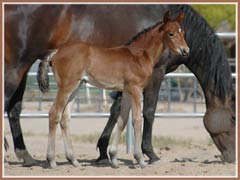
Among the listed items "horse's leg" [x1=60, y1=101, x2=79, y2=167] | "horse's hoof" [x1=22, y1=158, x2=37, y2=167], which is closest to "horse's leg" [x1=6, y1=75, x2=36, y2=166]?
"horse's hoof" [x1=22, y1=158, x2=37, y2=167]

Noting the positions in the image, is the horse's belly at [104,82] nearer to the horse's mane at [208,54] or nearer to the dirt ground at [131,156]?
the dirt ground at [131,156]

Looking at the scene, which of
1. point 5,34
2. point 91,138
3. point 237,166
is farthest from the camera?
point 91,138

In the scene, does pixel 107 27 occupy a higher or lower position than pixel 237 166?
higher

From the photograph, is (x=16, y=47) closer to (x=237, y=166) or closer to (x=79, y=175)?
(x=79, y=175)

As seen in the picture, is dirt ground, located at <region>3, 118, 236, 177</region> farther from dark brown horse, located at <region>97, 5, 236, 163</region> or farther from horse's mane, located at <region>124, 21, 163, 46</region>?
horse's mane, located at <region>124, 21, 163, 46</region>

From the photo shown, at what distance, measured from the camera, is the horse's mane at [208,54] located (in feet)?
23.3

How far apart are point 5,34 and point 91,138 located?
303 centimetres

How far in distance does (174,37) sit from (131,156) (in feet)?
7.22

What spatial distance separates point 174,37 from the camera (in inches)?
250

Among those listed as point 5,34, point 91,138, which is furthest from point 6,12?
point 91,138

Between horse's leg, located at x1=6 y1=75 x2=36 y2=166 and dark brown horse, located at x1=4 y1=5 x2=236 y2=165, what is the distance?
0.04 ft

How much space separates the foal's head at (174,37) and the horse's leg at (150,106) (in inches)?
25.3

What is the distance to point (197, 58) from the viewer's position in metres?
7.16

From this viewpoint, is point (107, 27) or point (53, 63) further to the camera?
point (107, 27)
